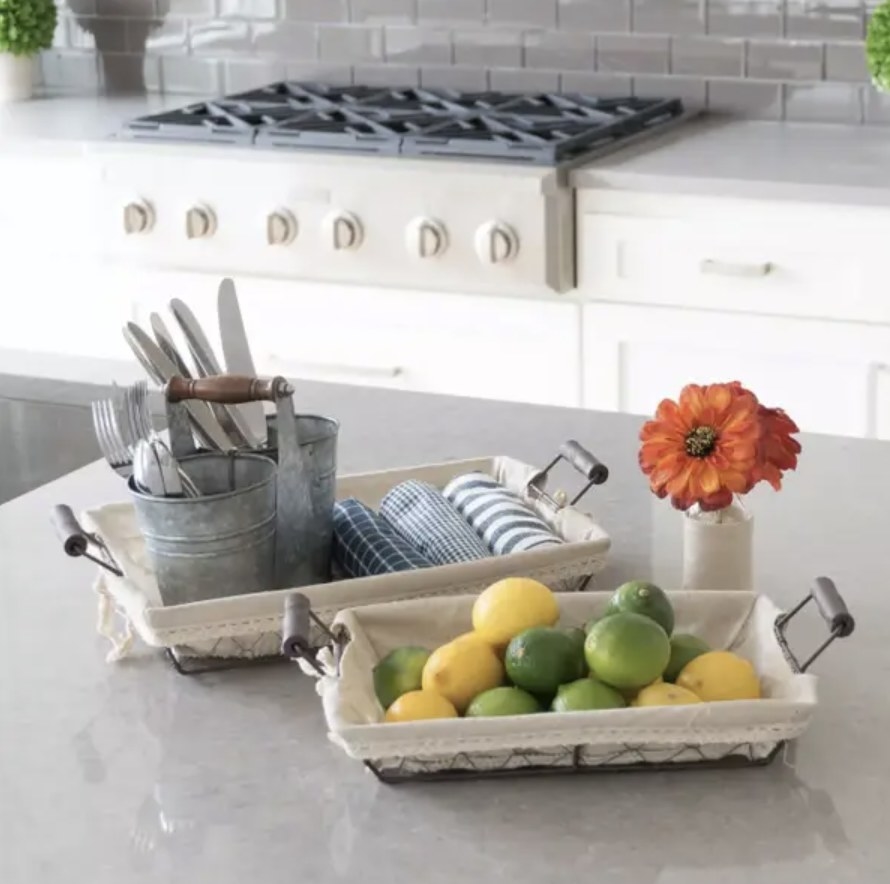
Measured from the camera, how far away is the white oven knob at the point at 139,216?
3.41m

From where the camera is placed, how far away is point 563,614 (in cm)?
140

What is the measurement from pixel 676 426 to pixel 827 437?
0.58 metres

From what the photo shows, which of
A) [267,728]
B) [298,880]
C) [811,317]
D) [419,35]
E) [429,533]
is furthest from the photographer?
[419,35]

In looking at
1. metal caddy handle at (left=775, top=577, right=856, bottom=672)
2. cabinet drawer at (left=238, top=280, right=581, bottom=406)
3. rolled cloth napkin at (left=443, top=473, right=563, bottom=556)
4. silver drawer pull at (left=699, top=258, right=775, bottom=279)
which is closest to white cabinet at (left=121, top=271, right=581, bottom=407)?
cabinet drawer at (left=238, top=280, right=581, bottom=406)

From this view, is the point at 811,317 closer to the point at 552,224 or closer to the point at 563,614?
the point at 552,224

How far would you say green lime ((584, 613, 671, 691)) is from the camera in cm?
125

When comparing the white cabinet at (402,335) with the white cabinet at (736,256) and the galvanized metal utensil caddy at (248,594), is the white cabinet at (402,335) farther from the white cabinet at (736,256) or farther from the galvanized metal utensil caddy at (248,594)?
the galvanized metal utensil caddy at (248,594)

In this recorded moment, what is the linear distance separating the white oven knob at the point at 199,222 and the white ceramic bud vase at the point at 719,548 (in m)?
2.03

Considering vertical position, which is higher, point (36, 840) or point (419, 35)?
point (419, 35)

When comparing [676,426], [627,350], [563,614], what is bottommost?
[627,350]

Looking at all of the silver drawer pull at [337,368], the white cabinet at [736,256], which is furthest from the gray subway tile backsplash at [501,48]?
the silver drawer pull at [337,368]

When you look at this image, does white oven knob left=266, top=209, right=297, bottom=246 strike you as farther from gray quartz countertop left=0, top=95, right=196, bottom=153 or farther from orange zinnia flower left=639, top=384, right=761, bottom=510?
orange zinnia flower left=639, top=384, right=761, bottom=510

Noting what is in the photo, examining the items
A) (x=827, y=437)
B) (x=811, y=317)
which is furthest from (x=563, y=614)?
(x=811, y=317)

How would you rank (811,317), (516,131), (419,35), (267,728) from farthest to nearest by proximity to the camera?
1. (419,35)
2. (516,131)
3. (811,317)
4. (267,728)
